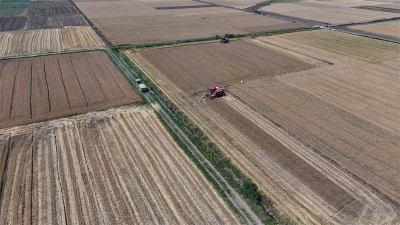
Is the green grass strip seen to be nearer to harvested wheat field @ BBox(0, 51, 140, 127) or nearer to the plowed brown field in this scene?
harvested wheat field @ BBox(0, 51, 140, 127)

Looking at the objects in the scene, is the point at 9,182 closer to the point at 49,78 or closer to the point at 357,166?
the point at 49,78

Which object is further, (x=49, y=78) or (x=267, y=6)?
(x=267, y=6)

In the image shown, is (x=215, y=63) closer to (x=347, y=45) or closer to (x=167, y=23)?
(x=347, y=45)

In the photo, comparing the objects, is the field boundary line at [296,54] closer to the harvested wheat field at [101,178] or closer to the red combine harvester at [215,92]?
the red combine harvester at [215,92]

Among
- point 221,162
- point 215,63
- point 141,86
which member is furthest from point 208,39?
point 221,162

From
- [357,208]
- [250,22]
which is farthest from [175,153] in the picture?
[250,22]
